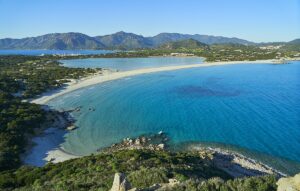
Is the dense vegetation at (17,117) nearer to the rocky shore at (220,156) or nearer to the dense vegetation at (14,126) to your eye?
the dense vegetation at (14,126)

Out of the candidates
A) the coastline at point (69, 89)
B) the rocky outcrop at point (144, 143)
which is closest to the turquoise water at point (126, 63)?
the coastline at point (69, 89)

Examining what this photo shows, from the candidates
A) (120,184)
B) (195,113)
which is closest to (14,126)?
(195,113)

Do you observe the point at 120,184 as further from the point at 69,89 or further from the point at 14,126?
the point at 69,89

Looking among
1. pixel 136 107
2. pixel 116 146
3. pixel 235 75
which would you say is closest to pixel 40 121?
pixel 116 146

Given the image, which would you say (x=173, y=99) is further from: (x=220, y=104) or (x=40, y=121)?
(x=40, y=121)

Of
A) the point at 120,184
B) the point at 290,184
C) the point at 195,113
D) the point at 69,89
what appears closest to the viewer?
the point at 290,184

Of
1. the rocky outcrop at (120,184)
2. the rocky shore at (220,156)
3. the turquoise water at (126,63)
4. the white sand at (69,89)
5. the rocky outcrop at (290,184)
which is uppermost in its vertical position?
the rocky outcrop at (290,184)
